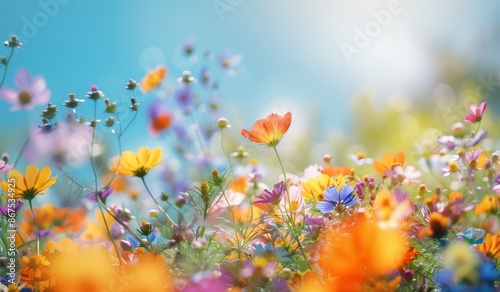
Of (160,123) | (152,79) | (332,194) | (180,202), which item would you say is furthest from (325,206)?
(160,123)

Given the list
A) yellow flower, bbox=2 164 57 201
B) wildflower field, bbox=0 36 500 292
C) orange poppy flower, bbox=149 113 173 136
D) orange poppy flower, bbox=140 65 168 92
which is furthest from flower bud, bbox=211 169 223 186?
orange poppy flower, bbox=149 113 173 136

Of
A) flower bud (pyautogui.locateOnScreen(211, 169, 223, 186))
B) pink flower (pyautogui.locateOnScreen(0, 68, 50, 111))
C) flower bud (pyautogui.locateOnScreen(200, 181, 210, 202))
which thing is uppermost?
pink flower (pyautogui.locateOnScreen(0, 68, 50, 111))

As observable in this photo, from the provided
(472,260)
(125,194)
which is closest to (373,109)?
(125,194)

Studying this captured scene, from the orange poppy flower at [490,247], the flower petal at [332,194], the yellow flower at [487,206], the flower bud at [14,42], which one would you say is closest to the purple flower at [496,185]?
the yellow flower at [487,206]

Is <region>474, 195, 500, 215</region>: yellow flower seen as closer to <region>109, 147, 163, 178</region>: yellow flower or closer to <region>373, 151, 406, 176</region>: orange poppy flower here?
<region>373, 151, 406, 176</region>: orange poppy flower

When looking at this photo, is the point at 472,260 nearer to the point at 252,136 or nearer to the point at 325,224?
the point at 325,224

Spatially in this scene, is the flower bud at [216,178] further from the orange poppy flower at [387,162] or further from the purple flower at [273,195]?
the orange poppy flower at [387,162]

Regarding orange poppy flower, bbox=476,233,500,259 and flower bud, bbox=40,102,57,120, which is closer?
orange poppy flower, bbox=476,233,500,259

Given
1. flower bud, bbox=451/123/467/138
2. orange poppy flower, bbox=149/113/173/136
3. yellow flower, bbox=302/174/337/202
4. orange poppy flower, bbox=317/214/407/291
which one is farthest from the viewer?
orange poppy flower, bbox=149/113/173/136
